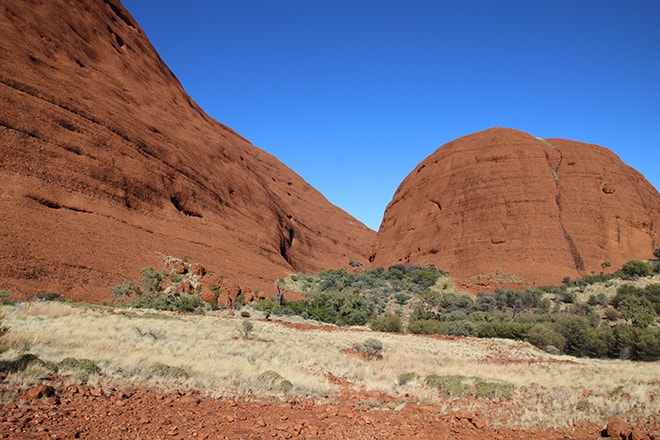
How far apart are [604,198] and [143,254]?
4290 cm

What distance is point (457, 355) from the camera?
1493cm

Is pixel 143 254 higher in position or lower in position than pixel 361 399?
higher

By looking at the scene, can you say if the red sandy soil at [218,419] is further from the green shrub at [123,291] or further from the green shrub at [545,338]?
the green shrub at [123,291]

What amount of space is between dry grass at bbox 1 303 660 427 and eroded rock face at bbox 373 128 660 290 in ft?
91.4

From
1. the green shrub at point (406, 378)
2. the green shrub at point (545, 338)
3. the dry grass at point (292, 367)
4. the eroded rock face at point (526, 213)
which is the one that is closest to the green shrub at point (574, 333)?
the green shrub at point (545, 338)

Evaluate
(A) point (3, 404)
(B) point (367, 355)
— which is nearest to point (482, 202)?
(B) point (367, 355)

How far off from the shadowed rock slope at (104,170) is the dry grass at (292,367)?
10.4m

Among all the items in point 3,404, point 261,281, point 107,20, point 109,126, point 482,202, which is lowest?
point 3,404

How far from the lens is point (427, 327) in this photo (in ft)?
72.7

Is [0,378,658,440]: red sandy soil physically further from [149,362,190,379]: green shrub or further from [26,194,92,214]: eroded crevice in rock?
[26,194,92,214]: eroded crevice in rock

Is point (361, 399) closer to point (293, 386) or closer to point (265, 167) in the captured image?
point (293, 386)

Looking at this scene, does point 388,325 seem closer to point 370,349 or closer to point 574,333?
point 370,349

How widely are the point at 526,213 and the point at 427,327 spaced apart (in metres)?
27.3

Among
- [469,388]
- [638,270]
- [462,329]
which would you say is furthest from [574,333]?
[638,270]
